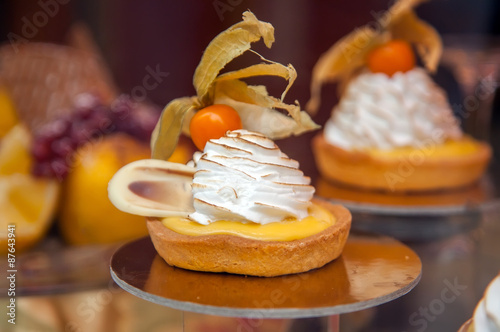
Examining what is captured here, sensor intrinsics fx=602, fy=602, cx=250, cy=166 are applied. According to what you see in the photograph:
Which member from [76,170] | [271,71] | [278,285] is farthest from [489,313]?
[76,170]

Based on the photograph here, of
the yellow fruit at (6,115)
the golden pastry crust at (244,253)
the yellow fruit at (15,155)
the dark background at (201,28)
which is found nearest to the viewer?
the golden pastry crust at (244,253)

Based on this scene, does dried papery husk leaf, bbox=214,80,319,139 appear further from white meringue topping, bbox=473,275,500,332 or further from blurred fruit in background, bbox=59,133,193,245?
blurred fruit in background, bbox=59,133,193,245

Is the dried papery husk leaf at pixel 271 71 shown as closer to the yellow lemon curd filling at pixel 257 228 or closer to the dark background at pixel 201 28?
the yellow lemon curd filling at pixel 257 228

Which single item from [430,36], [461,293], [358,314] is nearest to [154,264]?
[358,314]

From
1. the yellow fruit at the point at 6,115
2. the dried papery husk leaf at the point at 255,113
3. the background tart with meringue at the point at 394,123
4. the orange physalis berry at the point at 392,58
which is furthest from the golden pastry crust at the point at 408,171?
the yellow fruit at the point at 6,115

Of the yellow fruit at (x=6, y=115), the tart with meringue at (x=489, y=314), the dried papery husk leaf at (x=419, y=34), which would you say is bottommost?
the yellow fruit at (x=6, y=115)

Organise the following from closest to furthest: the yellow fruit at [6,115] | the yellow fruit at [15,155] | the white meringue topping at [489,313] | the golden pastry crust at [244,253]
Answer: the white meringue topping at [489,313], the golden pastry crust at [244,253], the yellow fruit at [15,155], the yellow fruit at [6,115]

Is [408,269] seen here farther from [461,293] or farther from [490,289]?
[461,293]
